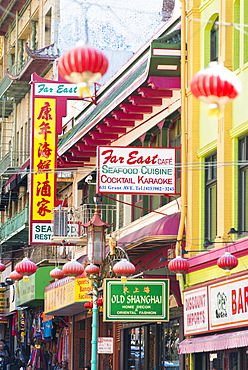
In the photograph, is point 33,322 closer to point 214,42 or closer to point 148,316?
point 148,316

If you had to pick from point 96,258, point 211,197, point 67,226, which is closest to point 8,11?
point 67,226

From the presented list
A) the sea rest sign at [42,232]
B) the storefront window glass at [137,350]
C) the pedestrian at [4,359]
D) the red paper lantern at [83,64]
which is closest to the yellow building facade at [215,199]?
the storefront window glass at [137,350]

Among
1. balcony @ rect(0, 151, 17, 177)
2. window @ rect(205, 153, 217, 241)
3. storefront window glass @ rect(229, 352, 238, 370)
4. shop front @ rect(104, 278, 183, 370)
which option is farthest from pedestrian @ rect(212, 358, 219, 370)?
balcony @ rect(0, 151, 17, 177)

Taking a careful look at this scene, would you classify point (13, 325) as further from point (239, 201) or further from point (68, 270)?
point (239, 201)

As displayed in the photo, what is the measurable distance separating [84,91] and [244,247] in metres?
8.93

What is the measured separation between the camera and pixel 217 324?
22.0m

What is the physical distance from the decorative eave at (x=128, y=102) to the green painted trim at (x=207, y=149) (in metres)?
2.49

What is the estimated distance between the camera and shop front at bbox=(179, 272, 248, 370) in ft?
67.3

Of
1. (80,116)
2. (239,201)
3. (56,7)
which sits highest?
(56,7)

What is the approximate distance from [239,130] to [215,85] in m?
9.93

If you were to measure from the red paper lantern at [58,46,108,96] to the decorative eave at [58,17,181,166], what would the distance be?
11742 millimetres

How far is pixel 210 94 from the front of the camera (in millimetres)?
12070

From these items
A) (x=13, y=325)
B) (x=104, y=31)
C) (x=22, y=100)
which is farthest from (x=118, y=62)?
(x=13, y=325)

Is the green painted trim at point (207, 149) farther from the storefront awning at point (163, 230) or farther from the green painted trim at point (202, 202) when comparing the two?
the storefront awning at point (163, 230)
